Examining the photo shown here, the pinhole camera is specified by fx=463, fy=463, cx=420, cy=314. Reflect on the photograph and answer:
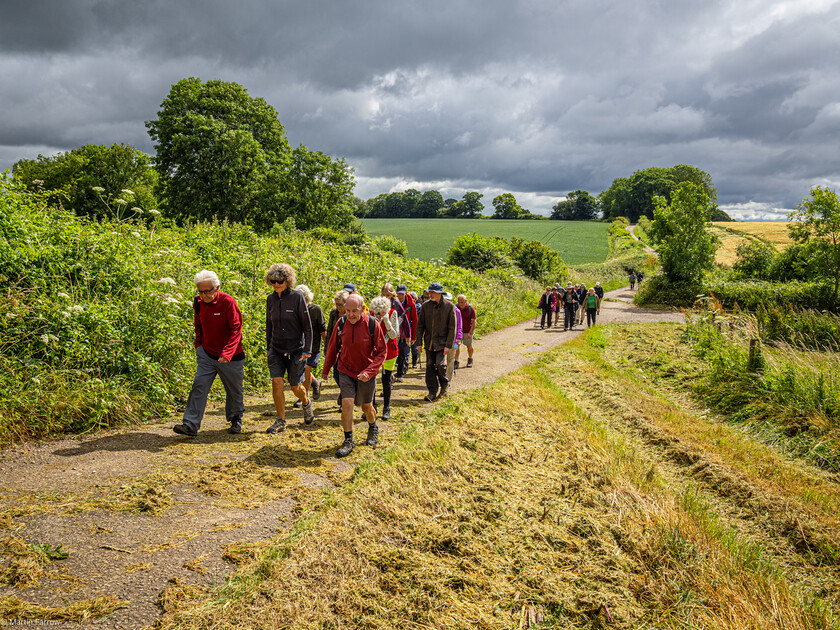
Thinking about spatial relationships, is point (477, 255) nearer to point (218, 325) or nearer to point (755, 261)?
point (755, 261)

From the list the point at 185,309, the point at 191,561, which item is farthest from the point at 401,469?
the point at 185,309

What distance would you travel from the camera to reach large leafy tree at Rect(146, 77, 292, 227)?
28.3 meters

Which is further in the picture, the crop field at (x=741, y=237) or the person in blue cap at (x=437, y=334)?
the crop field at (x=741, y=237)

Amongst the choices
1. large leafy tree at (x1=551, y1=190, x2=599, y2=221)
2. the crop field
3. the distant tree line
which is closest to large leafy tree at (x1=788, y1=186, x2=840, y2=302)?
the crop field

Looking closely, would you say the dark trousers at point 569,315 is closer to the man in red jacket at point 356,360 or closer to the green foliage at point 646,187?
the man in red jacket at point 356,360

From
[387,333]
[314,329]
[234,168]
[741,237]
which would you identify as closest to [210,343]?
[314,329]

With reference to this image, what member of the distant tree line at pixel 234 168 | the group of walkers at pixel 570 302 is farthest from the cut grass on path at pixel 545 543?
the distant tree line at pixel 234 168

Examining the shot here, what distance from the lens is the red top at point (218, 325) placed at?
5.90 m

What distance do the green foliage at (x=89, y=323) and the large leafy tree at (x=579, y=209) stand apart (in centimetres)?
12564

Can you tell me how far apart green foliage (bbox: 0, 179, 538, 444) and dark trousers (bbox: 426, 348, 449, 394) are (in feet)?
10.3

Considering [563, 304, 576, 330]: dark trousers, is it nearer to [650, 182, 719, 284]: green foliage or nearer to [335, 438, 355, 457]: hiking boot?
[335, 438, 355, 457]: hiking boot

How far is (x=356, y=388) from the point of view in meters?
6.01

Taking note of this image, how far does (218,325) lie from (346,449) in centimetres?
227

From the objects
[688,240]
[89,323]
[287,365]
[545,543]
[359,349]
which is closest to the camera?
[545,543]
